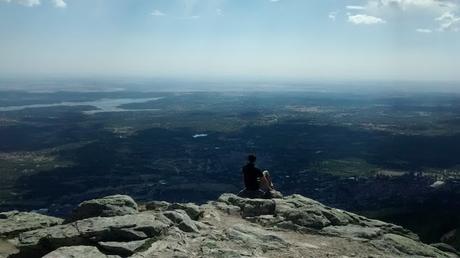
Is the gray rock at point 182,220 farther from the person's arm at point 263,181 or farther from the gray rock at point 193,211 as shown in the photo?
the person's arm at point 263,181

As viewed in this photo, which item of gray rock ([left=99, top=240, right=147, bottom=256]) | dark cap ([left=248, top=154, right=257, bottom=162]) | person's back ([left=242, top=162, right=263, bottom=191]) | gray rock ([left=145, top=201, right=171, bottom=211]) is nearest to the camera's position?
gray rock ([left=99, top=240, right=147, bottom=256])

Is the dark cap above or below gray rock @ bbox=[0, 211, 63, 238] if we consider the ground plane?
above

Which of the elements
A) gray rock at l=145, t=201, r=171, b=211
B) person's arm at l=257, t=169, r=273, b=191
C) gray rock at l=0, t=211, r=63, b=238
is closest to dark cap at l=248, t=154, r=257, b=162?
person's arm at l=257, t=169, r=273, b=191

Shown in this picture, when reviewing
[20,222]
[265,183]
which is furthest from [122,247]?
[265,183]

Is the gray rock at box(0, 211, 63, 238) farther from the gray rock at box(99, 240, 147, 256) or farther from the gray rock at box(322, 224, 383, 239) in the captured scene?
the gray rock at box(322, 224, 383, 239)

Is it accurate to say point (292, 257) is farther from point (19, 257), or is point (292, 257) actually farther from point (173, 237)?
point (19, 257)

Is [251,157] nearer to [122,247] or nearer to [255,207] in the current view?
[255,207]

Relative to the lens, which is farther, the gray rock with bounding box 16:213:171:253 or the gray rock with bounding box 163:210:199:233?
the gray rock with bounding box 163:210:199:233

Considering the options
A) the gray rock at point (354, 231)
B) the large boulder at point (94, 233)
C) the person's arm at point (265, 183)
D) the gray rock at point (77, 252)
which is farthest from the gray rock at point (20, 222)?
the gray rock at point (354, 231)
